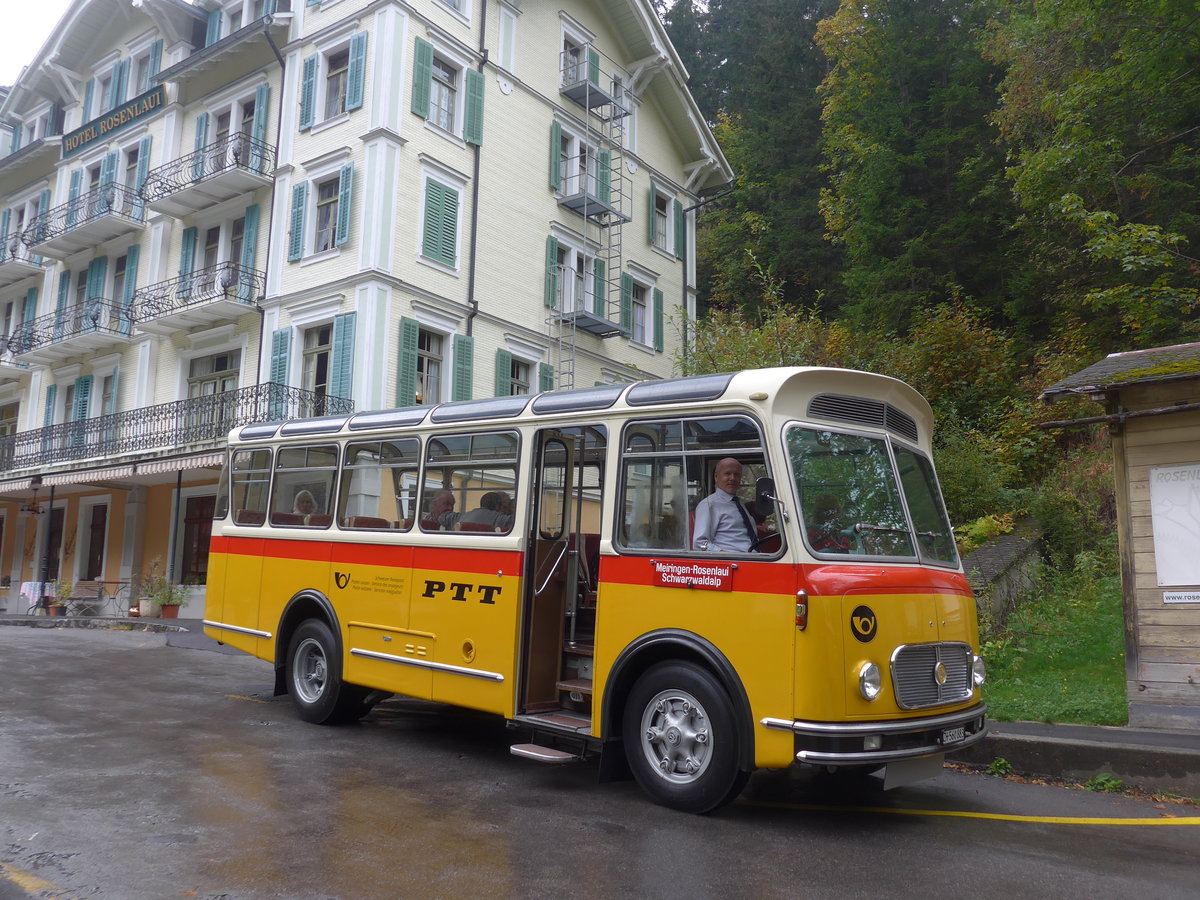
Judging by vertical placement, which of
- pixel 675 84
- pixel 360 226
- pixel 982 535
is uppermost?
pixel 675 84

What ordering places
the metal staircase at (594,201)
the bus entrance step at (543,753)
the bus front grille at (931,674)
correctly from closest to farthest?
the bus front grille at (931,674)
the bus entrance step at (543,753)
the metal staircase at (594,201)

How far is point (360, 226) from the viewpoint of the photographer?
20.9 m

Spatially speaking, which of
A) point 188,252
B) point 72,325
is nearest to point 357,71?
point 188,252

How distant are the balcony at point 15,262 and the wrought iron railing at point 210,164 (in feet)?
25.6

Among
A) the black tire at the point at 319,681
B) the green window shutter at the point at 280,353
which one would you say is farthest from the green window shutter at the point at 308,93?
the black tire at the point at 319,681

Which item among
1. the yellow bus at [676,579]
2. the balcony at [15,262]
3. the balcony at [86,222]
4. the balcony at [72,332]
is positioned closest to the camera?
the yellow bus at [676,579]

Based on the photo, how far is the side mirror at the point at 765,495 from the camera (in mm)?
6168

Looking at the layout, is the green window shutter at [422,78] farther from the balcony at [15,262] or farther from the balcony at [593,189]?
the balcony at [15,262]

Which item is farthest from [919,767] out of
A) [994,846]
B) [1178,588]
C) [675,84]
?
[675,84]

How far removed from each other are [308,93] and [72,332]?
1123 cm

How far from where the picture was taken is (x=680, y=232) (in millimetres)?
30984

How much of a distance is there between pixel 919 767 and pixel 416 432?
5.04 metres

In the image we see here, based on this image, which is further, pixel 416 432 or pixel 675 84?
pixel 675 84

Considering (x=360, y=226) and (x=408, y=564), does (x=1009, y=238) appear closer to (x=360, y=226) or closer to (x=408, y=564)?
(x=360, y=226)
